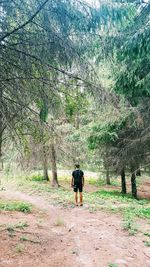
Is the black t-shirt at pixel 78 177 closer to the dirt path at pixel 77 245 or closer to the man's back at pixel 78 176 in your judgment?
the man's back at pixel 78 176

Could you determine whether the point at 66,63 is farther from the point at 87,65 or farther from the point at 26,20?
the point at 26,20

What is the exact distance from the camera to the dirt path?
6.53m

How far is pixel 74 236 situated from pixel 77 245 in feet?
2.43

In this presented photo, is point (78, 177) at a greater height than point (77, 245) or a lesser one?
greater

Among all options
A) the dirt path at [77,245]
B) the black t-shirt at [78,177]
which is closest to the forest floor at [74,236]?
the dirt path at [77,245]

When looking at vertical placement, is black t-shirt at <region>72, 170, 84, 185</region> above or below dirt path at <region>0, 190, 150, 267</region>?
above

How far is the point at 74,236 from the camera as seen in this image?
8.32m

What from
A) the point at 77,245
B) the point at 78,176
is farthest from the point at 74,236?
the point at 78,176

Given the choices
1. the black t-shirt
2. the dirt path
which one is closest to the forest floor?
the dirt path

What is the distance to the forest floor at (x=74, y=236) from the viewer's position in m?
6.63

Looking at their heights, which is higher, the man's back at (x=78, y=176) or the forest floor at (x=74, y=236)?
the man's back at (x=78, y=176)

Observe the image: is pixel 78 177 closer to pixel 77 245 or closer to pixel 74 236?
pixel 74 236

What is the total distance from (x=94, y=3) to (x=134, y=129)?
10.8 m

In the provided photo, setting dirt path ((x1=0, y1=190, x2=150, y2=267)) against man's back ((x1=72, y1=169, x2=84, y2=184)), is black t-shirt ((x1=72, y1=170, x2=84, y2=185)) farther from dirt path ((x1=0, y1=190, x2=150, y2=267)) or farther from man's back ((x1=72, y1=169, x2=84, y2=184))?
dirt path ((x1=0, y1=190, x2=150, y2=267))
